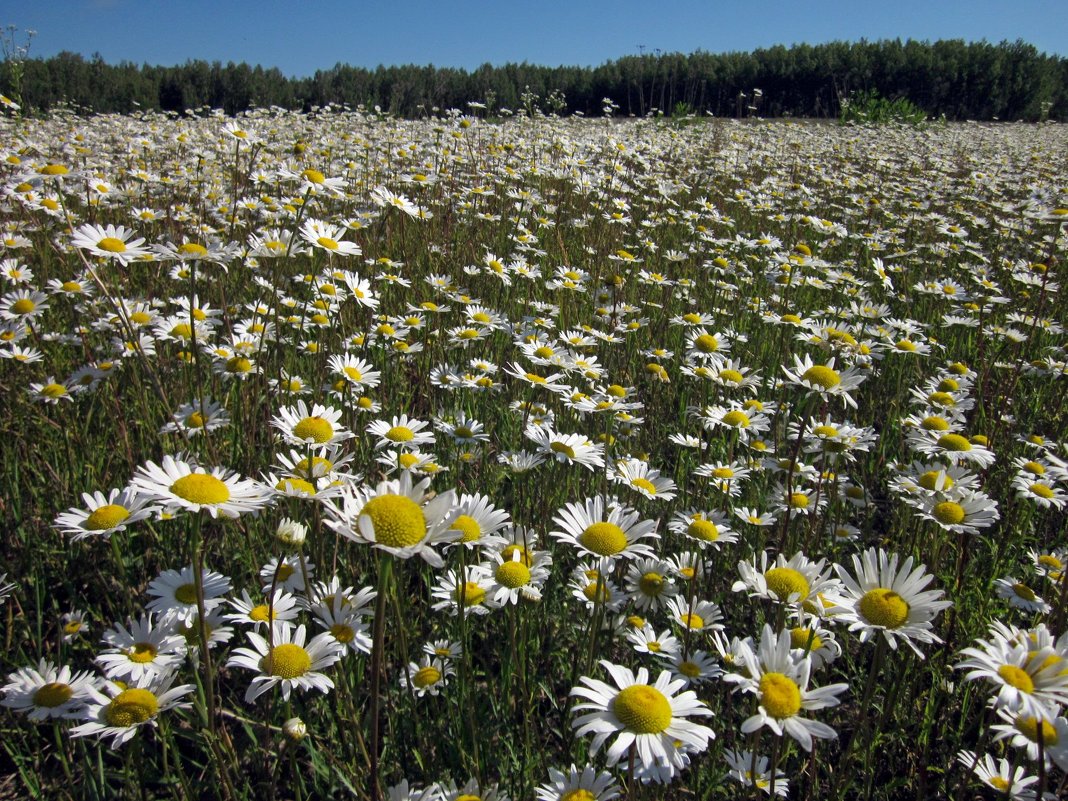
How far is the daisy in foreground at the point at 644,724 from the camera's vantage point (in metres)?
1.24

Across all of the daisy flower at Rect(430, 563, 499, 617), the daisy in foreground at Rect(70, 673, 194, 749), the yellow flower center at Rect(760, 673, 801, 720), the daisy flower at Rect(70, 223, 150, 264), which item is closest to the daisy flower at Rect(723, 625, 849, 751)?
the yellow flower center at Rect(760, 673, 801, 720)

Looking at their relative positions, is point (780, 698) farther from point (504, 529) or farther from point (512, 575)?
point (504, 529)

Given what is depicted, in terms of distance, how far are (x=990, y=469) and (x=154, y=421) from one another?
4.28m

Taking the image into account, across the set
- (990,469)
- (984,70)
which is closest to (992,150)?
(990,469)

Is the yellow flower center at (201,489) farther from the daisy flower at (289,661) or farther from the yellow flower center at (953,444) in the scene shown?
the yellow flower center at (953,444)

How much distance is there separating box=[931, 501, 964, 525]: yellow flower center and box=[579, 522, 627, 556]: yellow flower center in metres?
1.15

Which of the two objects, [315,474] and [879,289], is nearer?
[315,474]

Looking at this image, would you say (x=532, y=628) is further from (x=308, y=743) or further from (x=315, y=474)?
(x=315, y=474)

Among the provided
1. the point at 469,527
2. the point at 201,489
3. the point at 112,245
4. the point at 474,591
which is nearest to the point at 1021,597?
the point at 474,591

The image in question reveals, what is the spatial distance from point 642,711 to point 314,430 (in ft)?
3.68

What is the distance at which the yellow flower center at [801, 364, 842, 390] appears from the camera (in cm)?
224

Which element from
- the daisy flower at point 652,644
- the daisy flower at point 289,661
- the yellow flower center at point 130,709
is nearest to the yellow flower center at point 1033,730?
the daisy flower at point 652,644

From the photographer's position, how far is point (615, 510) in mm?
1738

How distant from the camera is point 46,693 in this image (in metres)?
1.48
